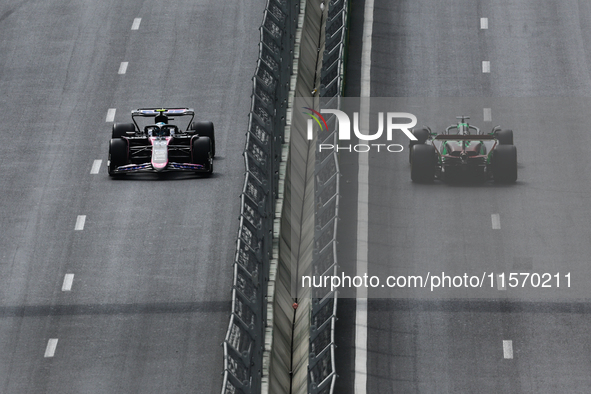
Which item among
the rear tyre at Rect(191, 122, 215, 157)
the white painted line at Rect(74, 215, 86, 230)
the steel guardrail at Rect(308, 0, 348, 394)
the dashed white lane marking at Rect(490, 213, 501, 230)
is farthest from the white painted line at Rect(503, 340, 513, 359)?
the white painted line at Rect(74, 215, 86, 230)

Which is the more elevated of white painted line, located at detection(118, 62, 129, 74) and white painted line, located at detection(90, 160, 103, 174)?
→ white painted line, located at detection(118, 62, 129, 74)

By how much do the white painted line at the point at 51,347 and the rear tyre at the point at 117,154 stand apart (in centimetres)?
685

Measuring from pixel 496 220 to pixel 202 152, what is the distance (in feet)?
26.6

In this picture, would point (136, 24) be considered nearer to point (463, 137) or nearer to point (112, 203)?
point (112, 203)

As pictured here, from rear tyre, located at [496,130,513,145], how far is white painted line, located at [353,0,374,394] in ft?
12.8

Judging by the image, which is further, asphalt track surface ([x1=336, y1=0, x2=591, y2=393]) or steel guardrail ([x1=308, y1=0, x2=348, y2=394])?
asphalt track surface ([x1=336, y1=0, x2=591, y2=393])

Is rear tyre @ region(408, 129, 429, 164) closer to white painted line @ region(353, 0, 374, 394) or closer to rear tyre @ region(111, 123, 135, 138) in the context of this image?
white painted line @ region(353, 0, 374, 394)

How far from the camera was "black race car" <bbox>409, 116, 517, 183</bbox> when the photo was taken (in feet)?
117

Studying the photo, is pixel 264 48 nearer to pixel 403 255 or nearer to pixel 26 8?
pixel 403 255

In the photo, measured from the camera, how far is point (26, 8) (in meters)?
49.4

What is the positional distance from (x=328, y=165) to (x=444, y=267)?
4005 mm

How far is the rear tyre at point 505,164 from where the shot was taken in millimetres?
35562

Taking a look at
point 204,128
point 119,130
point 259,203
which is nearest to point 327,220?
point 259,203

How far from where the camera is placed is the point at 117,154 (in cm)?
3516
